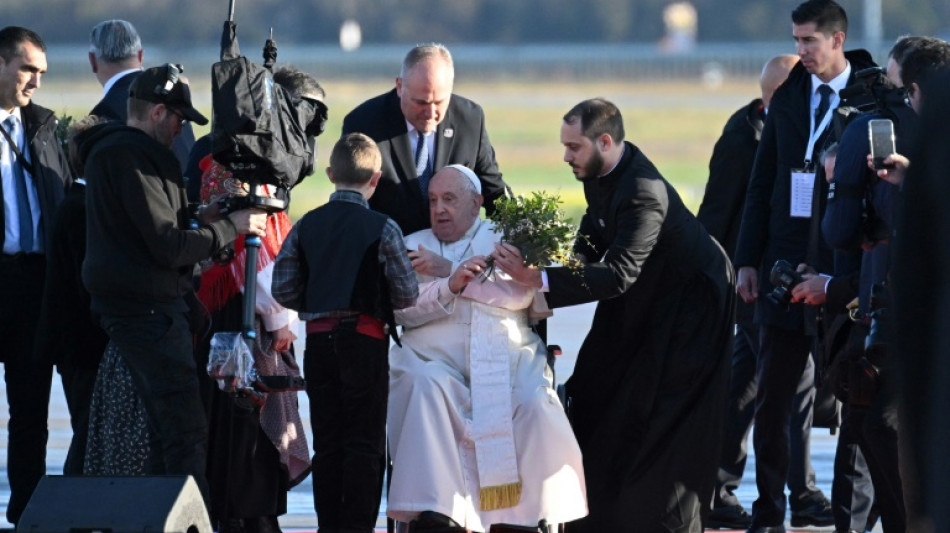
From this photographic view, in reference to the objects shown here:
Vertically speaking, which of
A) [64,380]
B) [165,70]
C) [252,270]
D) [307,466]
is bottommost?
[307,466]

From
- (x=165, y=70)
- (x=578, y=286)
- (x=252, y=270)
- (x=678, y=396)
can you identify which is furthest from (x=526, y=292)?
(x=165, y=70)

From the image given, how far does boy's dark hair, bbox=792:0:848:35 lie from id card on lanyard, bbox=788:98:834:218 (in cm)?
32

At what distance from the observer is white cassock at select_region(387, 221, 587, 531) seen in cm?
558

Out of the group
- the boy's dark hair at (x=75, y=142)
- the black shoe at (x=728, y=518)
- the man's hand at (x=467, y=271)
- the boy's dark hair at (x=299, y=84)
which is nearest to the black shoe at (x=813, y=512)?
the black shoe at (x=728, y=518)

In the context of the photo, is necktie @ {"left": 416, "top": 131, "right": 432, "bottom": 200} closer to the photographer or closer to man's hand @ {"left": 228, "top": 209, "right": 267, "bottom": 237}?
man's hand @ {"left": 228, "top": 209, "right": 267, "bottom": 237}

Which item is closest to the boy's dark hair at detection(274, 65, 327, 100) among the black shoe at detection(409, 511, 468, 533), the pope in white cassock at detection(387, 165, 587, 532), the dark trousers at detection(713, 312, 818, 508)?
the pope in white cassock at detection(387, 165, 587, 532)

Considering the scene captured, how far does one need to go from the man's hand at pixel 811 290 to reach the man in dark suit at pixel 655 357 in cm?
26

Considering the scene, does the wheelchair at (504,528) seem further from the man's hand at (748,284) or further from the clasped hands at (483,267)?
the man's hand at (748,284)

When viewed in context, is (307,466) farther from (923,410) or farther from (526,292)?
(923,410)

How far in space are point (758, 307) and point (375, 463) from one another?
6.14ft

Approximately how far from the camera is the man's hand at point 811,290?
5695 mm

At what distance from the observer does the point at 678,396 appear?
5.81 metres

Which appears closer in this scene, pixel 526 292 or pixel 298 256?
pixel 298 256

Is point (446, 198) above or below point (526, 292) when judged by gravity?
above
